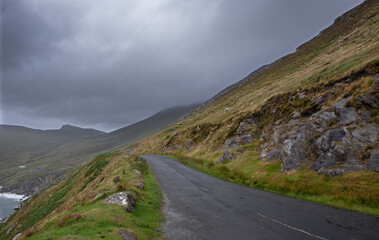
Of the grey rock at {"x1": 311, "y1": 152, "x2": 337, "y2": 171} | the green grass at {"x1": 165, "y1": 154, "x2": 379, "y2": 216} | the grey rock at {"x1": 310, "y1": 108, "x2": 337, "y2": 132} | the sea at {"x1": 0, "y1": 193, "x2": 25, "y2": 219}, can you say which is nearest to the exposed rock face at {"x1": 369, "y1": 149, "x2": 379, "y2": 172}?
the green grass at {"x1": 165, "y1": 154, "x2": 379, "y2": 216}

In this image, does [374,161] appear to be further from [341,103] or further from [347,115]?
[341,103]

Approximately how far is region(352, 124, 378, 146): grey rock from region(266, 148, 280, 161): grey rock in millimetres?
8245

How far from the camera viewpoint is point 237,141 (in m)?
37.0

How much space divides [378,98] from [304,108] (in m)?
9.04

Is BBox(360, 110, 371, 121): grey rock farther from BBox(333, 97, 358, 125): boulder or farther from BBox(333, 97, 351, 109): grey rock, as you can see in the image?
BBox(333, 97, 351, 109): grey rock

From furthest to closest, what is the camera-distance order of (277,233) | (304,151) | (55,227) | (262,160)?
1. (262,160)
2. (304,151)
3. (55,227)
4. (277,233)

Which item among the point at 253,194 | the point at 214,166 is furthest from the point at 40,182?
the point at 253,194

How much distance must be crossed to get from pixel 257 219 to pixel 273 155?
1411cm

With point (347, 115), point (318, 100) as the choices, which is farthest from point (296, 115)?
point (347, 115)

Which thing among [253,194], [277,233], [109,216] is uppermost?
[109,216]

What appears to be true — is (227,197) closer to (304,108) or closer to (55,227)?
(55,227)

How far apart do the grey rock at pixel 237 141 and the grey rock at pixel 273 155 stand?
9.69m

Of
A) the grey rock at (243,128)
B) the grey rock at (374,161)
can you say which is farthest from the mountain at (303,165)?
the grey rock at (243,128)

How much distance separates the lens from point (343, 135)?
17422 millimetres
